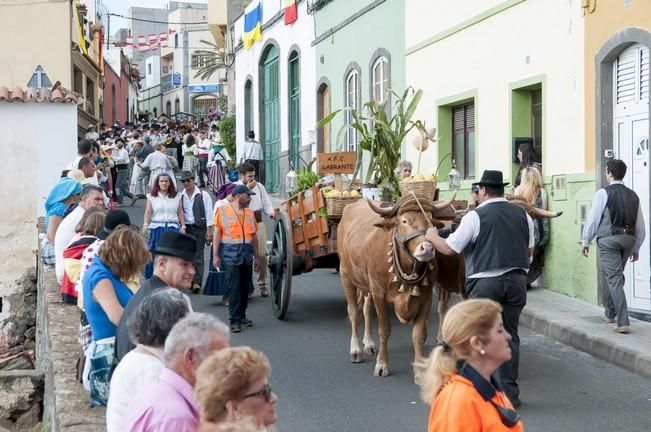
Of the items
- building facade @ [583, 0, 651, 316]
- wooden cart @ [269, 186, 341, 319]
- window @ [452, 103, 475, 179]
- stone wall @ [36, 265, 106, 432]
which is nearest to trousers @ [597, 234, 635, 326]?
building facade @ [583, 0, 651, 316]

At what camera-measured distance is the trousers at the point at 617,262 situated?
10727mm

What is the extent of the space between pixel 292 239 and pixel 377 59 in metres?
9.82

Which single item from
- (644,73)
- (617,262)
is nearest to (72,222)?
(617,262)

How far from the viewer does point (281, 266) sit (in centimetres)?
1200

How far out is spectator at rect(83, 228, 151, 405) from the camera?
19.7 feet

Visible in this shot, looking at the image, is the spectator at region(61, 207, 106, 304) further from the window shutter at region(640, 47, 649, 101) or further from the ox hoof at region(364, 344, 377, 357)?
the window shutter at region(640, 47, 649, 101)

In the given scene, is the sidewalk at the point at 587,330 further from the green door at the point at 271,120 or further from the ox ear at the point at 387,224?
the green door at the point at 271,120

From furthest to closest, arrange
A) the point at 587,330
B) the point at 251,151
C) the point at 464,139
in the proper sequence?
the point at 251,151 → the point at 464,139 → the point at 587,330

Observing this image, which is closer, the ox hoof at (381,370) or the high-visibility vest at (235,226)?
the ox hoof at (381,370)

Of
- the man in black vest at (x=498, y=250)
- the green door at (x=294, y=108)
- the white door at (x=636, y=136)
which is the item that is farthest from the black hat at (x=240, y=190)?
the green door at (x=294, y=108)

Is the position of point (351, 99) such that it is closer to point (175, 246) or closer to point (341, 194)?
point (341, 194)

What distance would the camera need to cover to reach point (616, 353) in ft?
32.8

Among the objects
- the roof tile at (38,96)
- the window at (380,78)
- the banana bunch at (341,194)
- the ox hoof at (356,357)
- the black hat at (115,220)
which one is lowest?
the ox hoof at (356,357)

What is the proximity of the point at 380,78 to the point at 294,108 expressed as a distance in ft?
24.0
